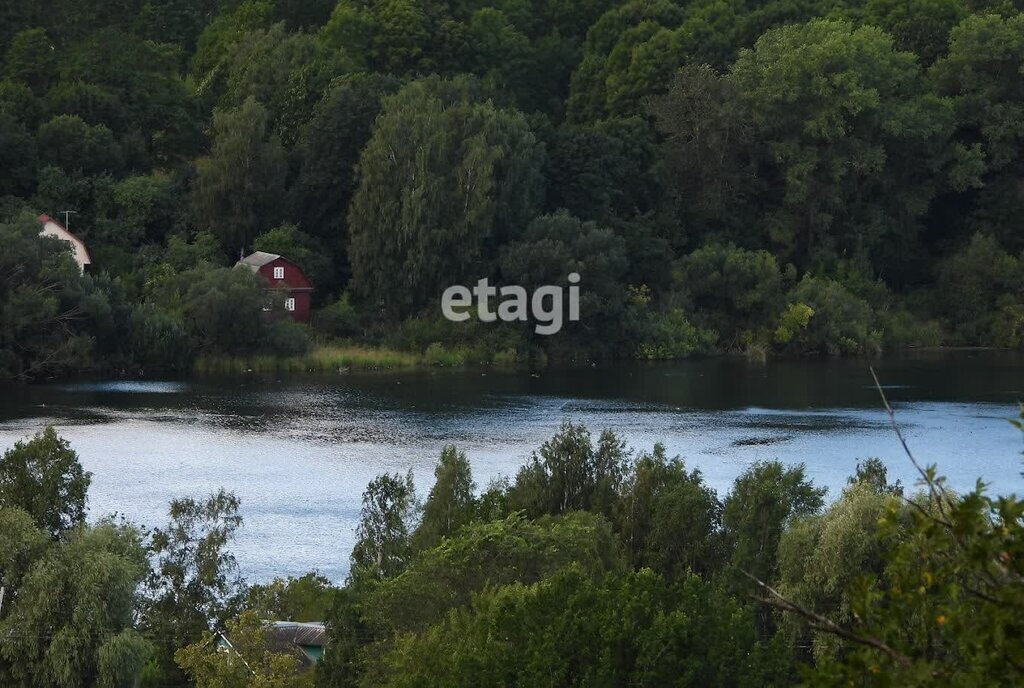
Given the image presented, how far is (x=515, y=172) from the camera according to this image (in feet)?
186

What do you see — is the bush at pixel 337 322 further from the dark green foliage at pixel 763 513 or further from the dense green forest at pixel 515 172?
the dark green foliage at pixel 763 513

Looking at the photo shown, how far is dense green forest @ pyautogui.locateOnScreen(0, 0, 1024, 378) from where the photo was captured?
183ft

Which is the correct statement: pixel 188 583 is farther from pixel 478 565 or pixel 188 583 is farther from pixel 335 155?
pixel 335 155

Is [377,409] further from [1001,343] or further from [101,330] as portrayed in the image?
[1001,343]

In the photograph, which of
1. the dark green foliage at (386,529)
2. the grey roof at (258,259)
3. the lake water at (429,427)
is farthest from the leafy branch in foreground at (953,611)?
the grey roof at (258,259)

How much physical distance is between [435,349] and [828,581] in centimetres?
3354

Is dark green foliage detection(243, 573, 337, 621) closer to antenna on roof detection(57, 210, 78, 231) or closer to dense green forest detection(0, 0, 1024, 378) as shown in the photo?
dense green forest detection(0, 0, 1024, 378)

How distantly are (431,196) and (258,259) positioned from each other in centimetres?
630

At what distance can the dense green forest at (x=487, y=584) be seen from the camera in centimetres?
1769

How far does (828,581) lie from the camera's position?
22.8 m

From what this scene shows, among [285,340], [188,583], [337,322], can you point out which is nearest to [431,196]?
[337,322]

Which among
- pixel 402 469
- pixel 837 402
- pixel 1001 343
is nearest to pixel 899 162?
pixel 1001 343

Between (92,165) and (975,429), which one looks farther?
(92,165)

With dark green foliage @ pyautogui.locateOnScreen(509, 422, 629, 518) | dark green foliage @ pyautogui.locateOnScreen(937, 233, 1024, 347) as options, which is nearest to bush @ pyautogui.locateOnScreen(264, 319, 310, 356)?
dark green foliage @ pyautogui.locateOnScreen(937, 233, 1024, 347)
